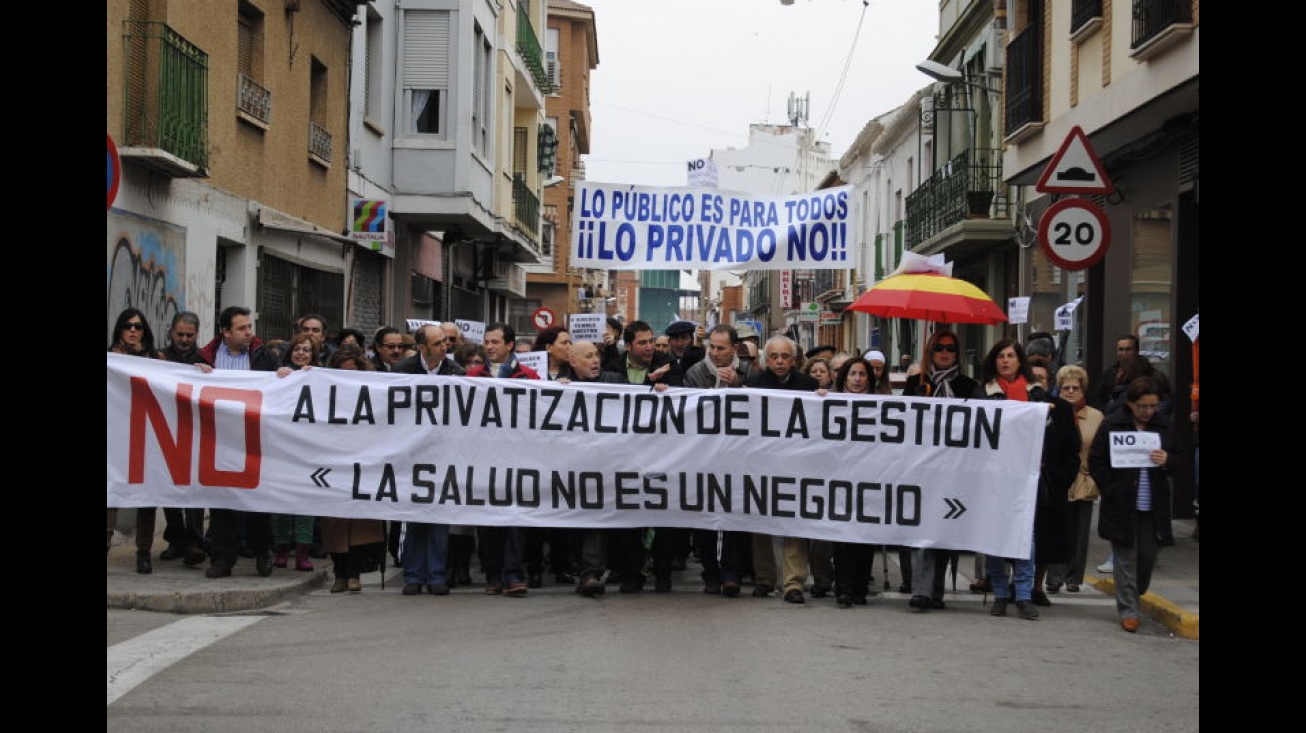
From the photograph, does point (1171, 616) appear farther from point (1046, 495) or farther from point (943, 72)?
point (943, 72)

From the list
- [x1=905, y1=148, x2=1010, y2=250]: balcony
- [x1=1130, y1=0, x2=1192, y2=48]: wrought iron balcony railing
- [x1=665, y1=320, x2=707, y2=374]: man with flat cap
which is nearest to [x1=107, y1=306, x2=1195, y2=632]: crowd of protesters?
[x1=665, y1=320, x2=707, y2=374]: man with flat cap

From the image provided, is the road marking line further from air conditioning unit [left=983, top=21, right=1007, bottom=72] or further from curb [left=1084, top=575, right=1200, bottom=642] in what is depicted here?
air conditioning unit [left=983, top=21, right=1007, bottom=72]

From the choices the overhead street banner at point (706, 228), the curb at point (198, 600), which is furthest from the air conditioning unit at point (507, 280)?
the curb at point (198, 600)

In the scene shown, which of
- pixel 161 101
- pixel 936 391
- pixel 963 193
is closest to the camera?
pixel 936 391

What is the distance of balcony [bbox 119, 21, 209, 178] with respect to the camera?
13219 mm

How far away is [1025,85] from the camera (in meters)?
21.0

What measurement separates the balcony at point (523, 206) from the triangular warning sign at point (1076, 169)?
22.6 meters

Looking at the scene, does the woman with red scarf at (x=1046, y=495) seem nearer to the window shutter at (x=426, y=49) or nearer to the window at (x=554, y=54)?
the window shutter at (x=426, y=49)

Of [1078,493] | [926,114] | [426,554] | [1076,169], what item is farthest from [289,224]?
[926,114]

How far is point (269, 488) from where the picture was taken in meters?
10.4

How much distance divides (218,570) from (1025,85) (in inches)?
569

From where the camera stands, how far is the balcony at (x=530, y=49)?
110ft

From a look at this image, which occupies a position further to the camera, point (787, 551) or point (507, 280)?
point (507, 280)
